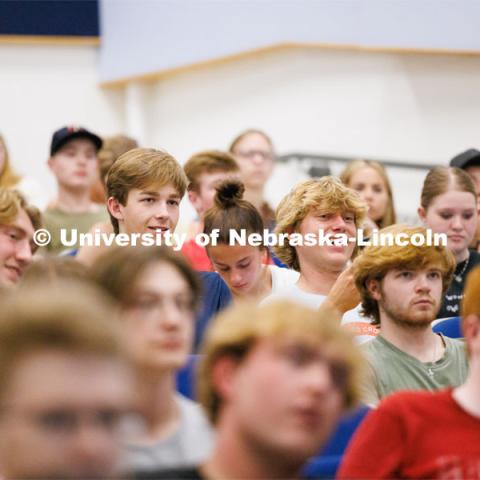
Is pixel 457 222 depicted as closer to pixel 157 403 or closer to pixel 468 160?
pixel 468 160

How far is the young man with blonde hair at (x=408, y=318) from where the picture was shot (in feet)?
9.21

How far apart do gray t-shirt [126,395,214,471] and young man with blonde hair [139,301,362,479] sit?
0.32 ft

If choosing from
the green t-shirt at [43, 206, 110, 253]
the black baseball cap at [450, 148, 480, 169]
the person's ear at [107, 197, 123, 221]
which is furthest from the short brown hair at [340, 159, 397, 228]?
the person's ear at [107, 197, 123, 221]

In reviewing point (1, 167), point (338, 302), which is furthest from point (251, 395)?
point (1, 167)

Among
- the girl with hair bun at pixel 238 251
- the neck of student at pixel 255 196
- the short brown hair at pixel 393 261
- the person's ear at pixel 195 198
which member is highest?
the neck of student at pixel 255 196

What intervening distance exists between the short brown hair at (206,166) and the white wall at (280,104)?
2100mm

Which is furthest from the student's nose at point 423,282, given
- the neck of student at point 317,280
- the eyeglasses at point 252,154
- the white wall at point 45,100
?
the white wall at point 45,100

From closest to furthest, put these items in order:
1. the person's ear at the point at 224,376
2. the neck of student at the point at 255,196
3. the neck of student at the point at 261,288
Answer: the person's ear at the point at 224,376 < the neck of student at the point at 261,288 < the neck of student at the point at 255,196

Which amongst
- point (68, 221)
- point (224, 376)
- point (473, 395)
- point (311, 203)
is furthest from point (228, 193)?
point (224, 376)

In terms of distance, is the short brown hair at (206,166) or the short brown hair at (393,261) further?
the short brown hair at (206,166)

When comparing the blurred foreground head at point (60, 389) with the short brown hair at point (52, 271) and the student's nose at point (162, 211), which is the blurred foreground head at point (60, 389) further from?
the student's nose at point (162, 211)

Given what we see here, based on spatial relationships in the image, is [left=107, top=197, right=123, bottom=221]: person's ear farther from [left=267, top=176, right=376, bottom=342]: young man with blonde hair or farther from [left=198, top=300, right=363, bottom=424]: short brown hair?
[left=198, top=300, right=363, bottom=424]: short brown hair

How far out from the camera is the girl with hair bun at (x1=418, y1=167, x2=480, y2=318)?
3812mm

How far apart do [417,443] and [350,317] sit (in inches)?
44.0
